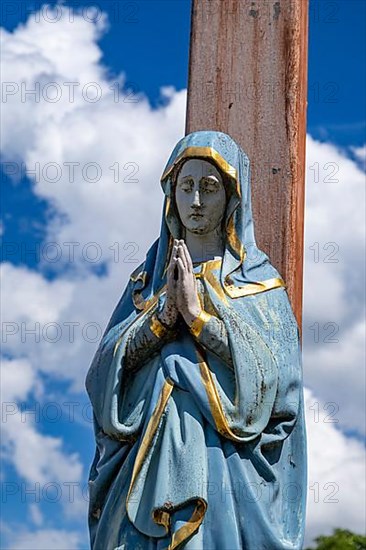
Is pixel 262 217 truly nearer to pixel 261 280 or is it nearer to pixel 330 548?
pixel 261 280

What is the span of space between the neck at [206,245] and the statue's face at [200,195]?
7 cm

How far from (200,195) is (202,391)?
1.11m

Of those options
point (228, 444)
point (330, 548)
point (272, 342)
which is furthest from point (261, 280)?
point (330, 548)

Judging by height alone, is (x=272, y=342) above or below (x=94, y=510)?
above

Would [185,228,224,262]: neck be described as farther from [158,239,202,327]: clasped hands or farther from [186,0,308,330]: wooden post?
[186,0,308,330]: wooden post

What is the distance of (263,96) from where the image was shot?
9.02 metres

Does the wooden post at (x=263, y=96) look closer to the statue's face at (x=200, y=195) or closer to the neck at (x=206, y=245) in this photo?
the neck at (x=206, y=245)

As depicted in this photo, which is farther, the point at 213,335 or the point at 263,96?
the point at 263,96

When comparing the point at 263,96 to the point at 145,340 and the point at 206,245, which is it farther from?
the point at 145,340

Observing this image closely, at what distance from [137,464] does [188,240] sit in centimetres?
133

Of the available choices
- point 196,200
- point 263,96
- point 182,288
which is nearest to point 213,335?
point 182,288

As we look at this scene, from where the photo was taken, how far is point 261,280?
7.68 metres

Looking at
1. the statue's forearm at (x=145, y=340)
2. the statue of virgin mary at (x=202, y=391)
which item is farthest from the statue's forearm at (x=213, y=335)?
the statue's forearm at (x=145, y=340)

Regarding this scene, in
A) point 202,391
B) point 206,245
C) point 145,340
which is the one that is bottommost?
point 202,391
